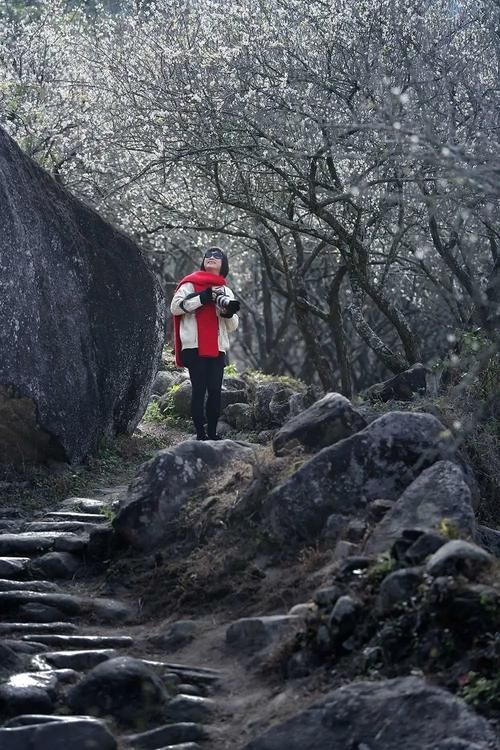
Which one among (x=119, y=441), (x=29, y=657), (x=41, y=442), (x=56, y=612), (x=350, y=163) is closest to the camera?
(x=29, y=657)

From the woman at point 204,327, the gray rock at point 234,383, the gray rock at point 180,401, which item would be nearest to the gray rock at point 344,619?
the woman at point 204,327

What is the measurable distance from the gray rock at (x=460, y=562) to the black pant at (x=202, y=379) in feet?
21.1

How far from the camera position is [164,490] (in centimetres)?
950

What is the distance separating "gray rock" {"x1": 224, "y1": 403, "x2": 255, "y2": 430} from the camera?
1579 centimetres

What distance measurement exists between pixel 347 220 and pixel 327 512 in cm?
998

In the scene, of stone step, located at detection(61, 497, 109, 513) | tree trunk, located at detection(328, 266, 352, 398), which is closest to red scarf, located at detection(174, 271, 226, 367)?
stone step, located at detection(61, 497, 109, 513)

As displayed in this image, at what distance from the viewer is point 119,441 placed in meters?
14.2

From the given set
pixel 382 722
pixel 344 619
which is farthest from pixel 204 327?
pixel 382 722

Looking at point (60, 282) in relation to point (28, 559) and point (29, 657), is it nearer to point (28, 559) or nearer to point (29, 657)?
point (28, 559)

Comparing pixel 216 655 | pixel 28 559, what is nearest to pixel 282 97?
pixel 28 559

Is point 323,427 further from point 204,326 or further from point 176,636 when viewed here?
point 204,326

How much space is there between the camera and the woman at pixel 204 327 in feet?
41.0

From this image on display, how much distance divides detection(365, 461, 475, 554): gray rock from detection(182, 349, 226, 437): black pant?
5.14 metres

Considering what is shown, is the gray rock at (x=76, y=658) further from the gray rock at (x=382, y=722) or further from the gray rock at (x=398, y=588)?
the gray rock at (x=398, y=588)
